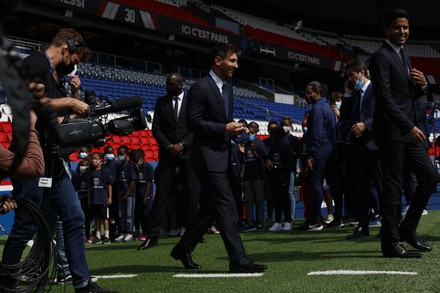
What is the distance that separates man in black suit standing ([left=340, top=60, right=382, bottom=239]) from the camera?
19.3ft

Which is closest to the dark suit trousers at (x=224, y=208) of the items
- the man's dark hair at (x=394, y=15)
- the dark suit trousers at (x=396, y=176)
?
the dark suit trousers at (x=396, y=176)

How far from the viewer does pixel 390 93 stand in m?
4.45

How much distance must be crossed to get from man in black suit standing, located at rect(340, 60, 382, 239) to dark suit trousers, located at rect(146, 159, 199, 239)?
1.74 metres

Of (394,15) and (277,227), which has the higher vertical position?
(394,15)

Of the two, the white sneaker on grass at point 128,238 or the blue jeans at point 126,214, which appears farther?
the blue jeans at point 126,214

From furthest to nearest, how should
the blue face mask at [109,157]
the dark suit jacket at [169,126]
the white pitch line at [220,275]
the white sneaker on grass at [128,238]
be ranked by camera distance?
the blue face mask at [109,157] → the white sneaker on grass at [128,238] → the dark suit jacket at [169,126] → the white pitch line at [220,275]

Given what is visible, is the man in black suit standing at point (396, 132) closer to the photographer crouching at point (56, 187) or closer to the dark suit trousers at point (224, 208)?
the dark suit trousers at point (224, 208)

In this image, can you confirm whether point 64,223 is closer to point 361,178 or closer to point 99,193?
point 361,178

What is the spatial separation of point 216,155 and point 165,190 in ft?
6.82

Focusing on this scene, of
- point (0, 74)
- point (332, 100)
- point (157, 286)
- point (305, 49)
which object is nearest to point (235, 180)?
point (332, 100)

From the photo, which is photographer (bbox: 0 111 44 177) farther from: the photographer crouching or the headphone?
the headphone

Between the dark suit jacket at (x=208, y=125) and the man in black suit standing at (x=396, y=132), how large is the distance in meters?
1.19

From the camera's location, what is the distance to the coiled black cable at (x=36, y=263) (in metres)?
3.04

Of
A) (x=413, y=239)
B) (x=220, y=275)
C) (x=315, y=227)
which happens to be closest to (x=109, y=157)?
(x=315, y=227)
